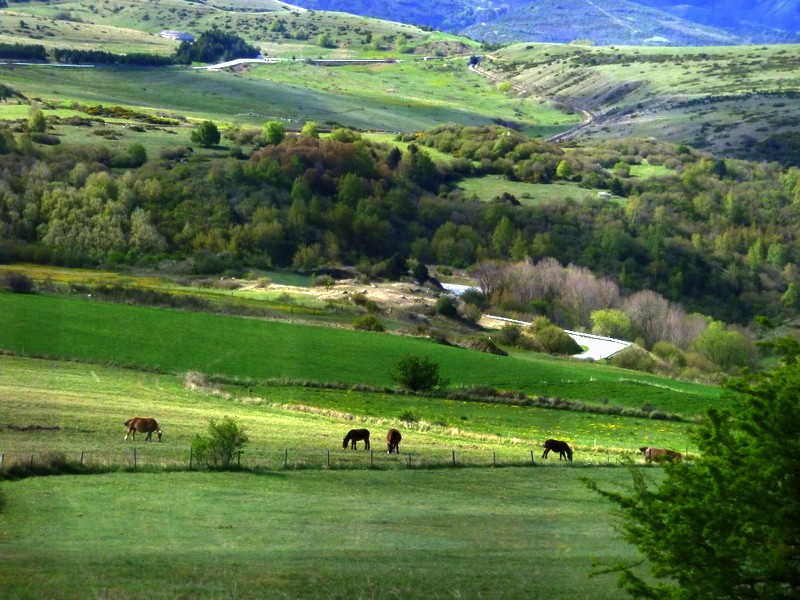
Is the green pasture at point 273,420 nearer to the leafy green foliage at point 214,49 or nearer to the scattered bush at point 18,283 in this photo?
the scattered bush at point 18,283

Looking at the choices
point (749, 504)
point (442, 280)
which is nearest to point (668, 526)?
point (749, 504)

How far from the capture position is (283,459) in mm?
27625

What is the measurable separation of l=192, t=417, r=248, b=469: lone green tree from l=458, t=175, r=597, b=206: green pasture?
8843 cm

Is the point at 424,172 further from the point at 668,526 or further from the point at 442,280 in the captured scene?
the point at 668,526

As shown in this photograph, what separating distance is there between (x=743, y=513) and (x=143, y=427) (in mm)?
17971

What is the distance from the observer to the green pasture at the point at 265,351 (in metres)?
47.0

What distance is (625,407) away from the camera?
4812cm

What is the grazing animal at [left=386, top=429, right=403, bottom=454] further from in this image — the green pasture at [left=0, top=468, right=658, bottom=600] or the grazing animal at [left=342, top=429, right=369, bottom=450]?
the green pasture at [left=0, top=468, right=658, bottom=600]

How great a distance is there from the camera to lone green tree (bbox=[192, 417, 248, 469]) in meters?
26.0

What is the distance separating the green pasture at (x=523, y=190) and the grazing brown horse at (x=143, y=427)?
85.9m

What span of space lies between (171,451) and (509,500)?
746 cm

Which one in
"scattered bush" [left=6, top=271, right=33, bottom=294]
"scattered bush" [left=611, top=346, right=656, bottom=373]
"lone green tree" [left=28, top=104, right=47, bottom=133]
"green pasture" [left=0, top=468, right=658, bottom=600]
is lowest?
"scattered bush" [left=611, top=346, right=656, bottom=373]

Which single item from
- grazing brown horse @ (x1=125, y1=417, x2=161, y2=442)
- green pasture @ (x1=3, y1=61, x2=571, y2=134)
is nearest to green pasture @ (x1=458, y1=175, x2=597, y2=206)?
green pasture @ (x1=3, y1=61, x2=571, y2=134)

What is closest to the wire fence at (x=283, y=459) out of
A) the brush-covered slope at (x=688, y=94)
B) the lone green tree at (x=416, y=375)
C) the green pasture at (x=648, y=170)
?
the lone green tree at (x=416, y=375)
